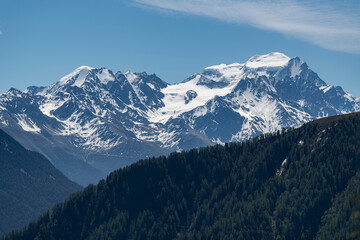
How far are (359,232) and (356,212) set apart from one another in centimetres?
258

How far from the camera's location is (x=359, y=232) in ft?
259

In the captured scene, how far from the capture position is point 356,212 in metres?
79.1
